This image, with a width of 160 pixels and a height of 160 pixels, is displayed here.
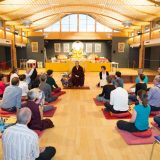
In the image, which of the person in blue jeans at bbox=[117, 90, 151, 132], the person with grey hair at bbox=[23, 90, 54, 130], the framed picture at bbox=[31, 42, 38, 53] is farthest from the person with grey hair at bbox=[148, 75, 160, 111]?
the framed picture at bbox=[31, 42, 38, 53]

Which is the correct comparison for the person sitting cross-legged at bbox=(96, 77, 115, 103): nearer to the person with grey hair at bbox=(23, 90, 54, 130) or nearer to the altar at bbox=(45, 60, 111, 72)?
the person with grey hair at bbox=(23, 90, 54, 130)

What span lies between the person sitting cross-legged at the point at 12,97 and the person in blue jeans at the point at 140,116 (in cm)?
232

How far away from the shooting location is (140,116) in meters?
3.58

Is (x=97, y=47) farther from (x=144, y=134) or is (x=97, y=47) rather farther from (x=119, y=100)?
(x=144, y=134)

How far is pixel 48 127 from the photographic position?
169 inches

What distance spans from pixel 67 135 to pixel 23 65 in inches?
578

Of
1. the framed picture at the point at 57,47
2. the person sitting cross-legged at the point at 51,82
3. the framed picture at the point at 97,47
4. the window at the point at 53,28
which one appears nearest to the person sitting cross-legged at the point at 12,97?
the person sitting cross-legged at the point at 51,82

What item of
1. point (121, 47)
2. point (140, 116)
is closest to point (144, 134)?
point (140, 116)

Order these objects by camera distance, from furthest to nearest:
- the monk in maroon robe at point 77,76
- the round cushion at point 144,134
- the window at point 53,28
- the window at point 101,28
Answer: the window at point 101,28
the window at point 53,28
the monk in maroon robe at point 77,76
the round cushion at point 144,134

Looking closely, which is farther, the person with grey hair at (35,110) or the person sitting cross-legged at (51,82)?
the person sitting cross-legged at (51,82)

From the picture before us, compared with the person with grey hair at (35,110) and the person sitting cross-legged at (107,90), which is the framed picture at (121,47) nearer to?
the person sitting cross-legged at (107,90)

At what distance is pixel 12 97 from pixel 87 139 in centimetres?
207

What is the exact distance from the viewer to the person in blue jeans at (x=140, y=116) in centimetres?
351

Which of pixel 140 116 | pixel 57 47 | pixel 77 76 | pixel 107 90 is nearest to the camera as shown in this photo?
pixel 140 116
